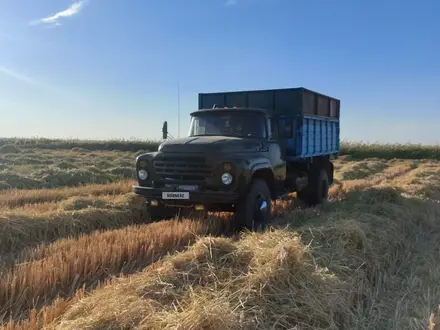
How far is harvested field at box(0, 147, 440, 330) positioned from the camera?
3812 millimetres

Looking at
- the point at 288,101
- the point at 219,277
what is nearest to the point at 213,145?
the point at 288,101

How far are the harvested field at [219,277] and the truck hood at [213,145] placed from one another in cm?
135

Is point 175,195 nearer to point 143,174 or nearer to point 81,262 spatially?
point 143,174

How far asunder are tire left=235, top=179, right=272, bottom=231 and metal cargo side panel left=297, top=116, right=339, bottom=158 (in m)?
2.42

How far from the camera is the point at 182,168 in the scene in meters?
7.94

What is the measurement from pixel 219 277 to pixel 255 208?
139 inches

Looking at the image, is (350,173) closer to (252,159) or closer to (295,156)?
(295,156)

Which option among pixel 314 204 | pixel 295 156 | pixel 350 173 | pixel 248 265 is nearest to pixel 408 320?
pixel 248 265

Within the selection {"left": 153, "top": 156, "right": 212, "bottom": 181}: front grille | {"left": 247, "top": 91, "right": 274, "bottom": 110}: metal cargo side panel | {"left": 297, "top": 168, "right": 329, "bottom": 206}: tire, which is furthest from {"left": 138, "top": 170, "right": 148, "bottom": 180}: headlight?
{"left": 297, "top": 168, "right": 329, "bottom": 206}: tire

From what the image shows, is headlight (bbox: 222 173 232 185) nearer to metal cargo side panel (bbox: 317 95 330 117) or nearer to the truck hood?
the truck hood

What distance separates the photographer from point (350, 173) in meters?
23.2

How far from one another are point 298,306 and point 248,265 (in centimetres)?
77

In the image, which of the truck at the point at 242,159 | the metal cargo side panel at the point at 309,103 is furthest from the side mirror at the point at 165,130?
the metal cargo side panel at the point at 309,103

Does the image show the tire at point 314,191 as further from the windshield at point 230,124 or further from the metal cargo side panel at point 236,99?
the windshield at point 230,124
